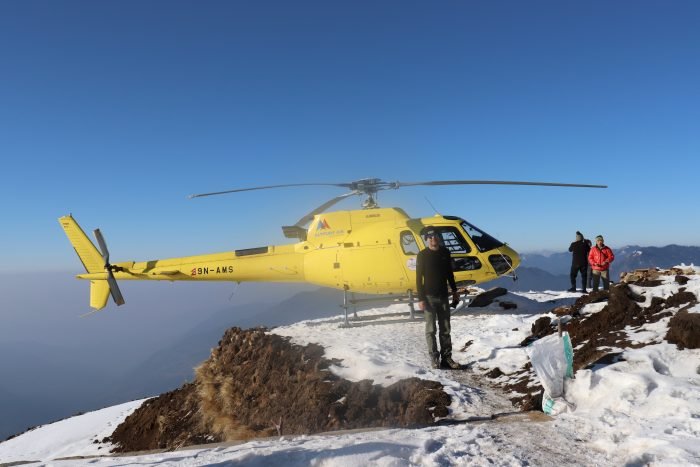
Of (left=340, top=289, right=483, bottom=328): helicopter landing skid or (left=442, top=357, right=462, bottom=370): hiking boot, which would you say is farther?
(left=340, top=289, right=483, bottom=328): helicopter landing skid

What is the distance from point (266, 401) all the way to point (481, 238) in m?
8.22

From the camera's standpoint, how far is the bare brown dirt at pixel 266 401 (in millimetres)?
6520

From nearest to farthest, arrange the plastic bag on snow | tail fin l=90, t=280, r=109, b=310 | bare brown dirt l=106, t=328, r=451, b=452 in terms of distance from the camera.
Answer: the plastic bag on snow
bare brown dirt l=106, t=328, r=451, b=452
tail fin l=90, t=280, r=109, b=310

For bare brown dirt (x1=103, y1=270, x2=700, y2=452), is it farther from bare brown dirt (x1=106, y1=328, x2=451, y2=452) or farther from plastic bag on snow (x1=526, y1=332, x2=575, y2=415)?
plastic bag on snow (x1=526, y1=332, x2=575, y2=415)

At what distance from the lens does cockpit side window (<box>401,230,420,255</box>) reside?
12975 mm

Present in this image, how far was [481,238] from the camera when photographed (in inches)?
510

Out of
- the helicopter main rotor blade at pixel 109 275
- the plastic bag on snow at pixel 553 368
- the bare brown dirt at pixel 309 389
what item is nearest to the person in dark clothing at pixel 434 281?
the bare brown dirt at pixel 309 389

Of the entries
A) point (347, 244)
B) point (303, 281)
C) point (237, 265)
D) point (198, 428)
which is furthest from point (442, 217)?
point (198, 428)

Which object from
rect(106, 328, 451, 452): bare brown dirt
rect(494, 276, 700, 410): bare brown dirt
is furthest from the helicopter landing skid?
rect(494, 276, 700, 410): bare brown dirt

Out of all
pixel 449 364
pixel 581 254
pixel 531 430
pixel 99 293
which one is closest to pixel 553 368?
pixel 531 430

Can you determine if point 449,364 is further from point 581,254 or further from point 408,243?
point 581,254

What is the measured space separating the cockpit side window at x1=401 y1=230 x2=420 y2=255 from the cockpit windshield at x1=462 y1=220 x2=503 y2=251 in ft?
5.50

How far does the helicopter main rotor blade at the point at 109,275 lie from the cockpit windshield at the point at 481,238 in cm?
1313

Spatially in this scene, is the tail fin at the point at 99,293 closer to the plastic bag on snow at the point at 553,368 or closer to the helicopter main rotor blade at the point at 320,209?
the helicopter main rotor blade at the point at 320,209
